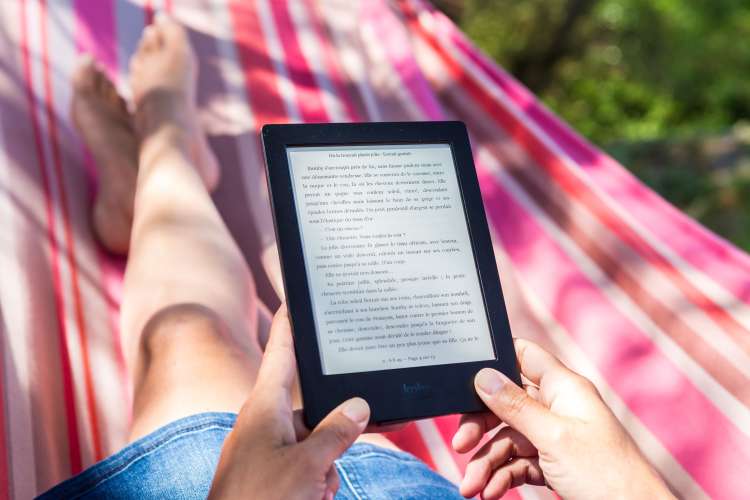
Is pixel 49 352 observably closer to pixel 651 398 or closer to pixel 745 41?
pixel 651 398

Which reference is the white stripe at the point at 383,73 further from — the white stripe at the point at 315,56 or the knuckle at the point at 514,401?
the knuckle at the point at 514,401

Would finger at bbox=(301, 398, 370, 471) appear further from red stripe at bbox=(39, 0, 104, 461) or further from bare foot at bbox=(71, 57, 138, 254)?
bare foot at bbox=(71, 57, 138, 254)

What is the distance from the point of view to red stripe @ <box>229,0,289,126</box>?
1.67 meters

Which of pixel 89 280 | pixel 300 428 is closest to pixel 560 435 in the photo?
pixel 300 428

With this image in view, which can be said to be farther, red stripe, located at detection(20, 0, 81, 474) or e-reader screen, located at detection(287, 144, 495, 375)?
red stripe, located at detection(20, 0, 81, 474)

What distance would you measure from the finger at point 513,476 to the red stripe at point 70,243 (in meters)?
0.52

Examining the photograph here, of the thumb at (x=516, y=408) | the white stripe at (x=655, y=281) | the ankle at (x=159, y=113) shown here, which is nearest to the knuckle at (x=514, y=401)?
the thumb at (x=516, y=408)

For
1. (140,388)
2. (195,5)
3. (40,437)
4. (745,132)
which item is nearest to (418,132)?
(140,388)

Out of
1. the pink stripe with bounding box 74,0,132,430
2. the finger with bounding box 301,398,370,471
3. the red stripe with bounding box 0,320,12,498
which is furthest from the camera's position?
the pink stripe with bounding box 74,0,132,430

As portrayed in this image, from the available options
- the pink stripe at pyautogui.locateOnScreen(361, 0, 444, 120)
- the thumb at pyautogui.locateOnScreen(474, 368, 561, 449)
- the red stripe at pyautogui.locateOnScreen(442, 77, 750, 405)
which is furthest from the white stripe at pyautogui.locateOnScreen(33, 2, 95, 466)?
the red stripe at pyautogui.locateOnScreen(442, 77, 750, 405)

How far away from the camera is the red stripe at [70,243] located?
43.6 inches

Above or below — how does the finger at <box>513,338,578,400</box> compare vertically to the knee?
below

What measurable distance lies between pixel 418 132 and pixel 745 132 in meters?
2.75

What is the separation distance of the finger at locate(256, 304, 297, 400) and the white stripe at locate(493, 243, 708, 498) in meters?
0.57
